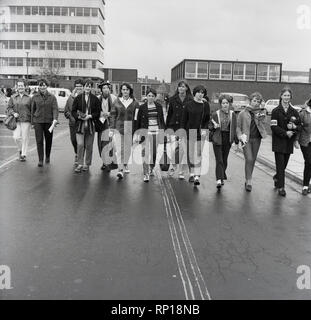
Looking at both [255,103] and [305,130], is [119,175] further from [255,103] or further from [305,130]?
[305,130]

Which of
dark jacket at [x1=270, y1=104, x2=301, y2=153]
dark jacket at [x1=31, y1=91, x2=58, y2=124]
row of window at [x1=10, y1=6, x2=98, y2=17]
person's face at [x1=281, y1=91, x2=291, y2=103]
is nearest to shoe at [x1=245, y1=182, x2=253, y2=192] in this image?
dark jacket at [x1=270, y1=104, x2=301, y2=153]

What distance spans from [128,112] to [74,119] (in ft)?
5.49

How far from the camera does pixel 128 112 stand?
32.0 feet

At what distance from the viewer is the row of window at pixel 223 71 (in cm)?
6122

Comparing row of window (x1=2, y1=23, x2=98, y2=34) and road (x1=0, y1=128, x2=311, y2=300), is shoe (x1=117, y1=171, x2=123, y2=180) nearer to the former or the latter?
road (x1=0, y1=128, x2=311, y2=300)

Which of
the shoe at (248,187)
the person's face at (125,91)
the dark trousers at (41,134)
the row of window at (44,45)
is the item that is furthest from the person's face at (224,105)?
the row of window at (44,45)

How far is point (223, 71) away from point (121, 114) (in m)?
53.6

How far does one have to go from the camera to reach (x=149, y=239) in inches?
227

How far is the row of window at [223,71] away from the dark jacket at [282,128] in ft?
175

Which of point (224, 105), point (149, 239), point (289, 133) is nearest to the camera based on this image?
point (149, 239)

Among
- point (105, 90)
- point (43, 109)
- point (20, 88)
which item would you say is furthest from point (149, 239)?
point (20, 88)

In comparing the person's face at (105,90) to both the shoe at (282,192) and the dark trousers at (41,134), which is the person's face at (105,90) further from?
the shoe at (282,192)
